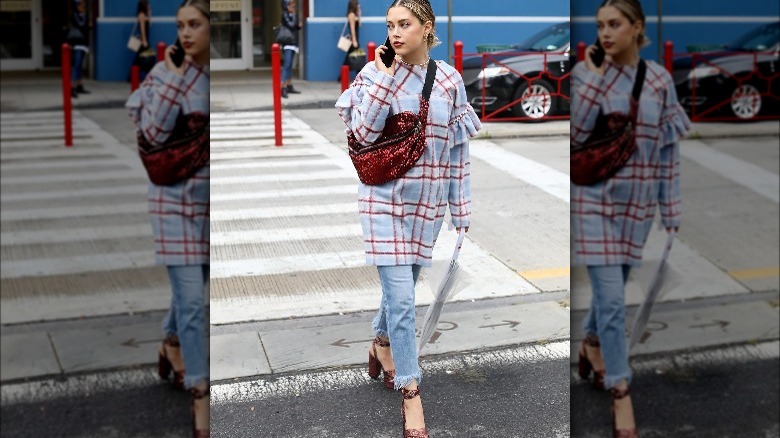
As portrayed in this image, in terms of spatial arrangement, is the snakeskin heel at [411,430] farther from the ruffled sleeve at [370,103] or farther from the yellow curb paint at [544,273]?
the yellow curb paint at [544,273]

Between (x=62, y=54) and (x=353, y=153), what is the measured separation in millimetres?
2638

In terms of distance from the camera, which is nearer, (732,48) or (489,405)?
(732,48)

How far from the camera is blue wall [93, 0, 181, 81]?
1114mm

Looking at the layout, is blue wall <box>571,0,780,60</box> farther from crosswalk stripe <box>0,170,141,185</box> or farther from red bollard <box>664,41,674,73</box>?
crosswalk stripe <box>0,170,141,185</box>

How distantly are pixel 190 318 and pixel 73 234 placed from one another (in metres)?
0.16

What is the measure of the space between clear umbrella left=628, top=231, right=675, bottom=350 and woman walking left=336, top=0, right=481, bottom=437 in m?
2.88

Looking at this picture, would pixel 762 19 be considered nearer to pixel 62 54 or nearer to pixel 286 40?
pixel 62 54

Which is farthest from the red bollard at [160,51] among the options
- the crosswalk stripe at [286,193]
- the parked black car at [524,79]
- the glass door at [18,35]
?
the parked black car at [524,79]

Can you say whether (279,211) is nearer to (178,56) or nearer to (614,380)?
(178,56)

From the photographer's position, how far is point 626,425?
3.48ft

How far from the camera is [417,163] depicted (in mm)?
3953

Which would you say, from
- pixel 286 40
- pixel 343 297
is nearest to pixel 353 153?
pixel 343 297

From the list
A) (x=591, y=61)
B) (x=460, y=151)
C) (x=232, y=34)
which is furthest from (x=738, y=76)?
(x=232, y=34)

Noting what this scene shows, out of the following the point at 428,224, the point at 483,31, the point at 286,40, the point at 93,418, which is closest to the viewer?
the point at 93,418
